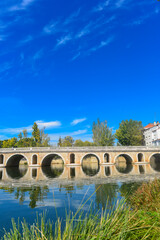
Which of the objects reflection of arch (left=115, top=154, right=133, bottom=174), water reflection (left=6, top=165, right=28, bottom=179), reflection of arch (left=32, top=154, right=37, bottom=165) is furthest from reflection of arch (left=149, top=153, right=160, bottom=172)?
reflection of arch (left=32, top=154, right=37, bottom=165)

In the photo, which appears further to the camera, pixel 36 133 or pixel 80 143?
pixel 80 143

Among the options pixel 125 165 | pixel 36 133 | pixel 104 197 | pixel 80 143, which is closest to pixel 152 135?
pixel 125 165

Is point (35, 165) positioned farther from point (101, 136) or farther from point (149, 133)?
point (149, 133)

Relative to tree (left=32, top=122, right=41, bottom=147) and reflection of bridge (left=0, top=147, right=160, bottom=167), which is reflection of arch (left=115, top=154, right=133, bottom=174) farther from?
tree (left=32, top=122, right=41, bottom=147)

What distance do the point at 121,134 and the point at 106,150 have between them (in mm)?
22594

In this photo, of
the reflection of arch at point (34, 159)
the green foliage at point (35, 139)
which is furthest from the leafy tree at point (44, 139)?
the reflection of arch at point (34, 159)

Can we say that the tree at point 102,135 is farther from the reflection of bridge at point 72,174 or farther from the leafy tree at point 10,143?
the leafy tree at point 10,143

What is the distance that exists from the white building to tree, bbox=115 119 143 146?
1070cm

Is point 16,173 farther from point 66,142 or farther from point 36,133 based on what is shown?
point 66,142

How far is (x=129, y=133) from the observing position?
245 feet

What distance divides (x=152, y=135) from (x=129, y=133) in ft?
68.4

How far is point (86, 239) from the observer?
5039 millimetres

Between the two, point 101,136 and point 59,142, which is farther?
point 59,142

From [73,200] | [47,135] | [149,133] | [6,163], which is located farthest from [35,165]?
[149,133]
